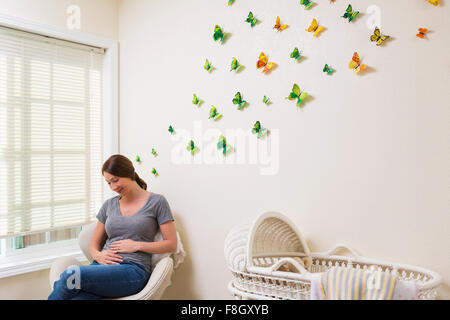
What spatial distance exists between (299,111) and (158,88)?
1205 millimetres

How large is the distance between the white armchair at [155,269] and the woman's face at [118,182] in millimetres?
361

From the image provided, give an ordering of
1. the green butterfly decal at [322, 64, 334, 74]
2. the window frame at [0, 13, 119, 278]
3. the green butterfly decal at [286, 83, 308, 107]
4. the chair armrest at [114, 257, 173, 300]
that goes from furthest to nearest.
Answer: the window frame at [0, 13, 119, 278] → the chair armrest at [114, 257, 173, 300] → the green butterfly decal at [286, 83, 308, 107] → the green butterfly decal at [322, 64, 334, 74]

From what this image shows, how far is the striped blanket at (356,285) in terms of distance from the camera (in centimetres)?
112

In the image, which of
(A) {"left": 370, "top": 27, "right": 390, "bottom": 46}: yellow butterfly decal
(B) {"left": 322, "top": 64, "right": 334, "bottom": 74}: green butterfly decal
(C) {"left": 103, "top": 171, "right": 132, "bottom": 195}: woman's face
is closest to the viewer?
(A) {"left": 370, "top": 27, "right": 390, "bottom": 46}: yellow butterfly decal

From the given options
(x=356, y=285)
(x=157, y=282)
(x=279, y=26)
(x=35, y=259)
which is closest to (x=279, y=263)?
(x=356, y=285)

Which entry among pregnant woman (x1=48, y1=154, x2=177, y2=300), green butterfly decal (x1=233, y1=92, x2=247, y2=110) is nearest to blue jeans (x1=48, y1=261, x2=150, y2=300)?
pregnant woman (x1=48, y1=154, x2=177, y2=300)

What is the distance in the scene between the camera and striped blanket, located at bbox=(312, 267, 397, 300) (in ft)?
3.69

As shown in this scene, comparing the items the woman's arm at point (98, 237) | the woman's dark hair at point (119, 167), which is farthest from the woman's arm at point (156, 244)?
the woman's dark hair at point (119, 167)

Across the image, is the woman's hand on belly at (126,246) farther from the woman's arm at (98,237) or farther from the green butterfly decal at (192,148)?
the green butterfly decal at (192,148)

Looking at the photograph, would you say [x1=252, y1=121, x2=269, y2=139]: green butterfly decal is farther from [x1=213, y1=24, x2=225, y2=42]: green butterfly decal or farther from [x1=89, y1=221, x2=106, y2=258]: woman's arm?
[x1=89, y1=221, x2=106, y2=258]: woman's arm

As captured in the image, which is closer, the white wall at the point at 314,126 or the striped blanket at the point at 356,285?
the striped blanket at the point at 356,285

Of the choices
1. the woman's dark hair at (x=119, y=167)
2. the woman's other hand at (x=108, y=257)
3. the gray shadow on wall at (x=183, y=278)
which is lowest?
the gray shadow on wall at (x=183, y=278)

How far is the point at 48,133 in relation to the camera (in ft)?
8.58

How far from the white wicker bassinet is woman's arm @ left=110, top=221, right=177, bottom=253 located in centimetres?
60
